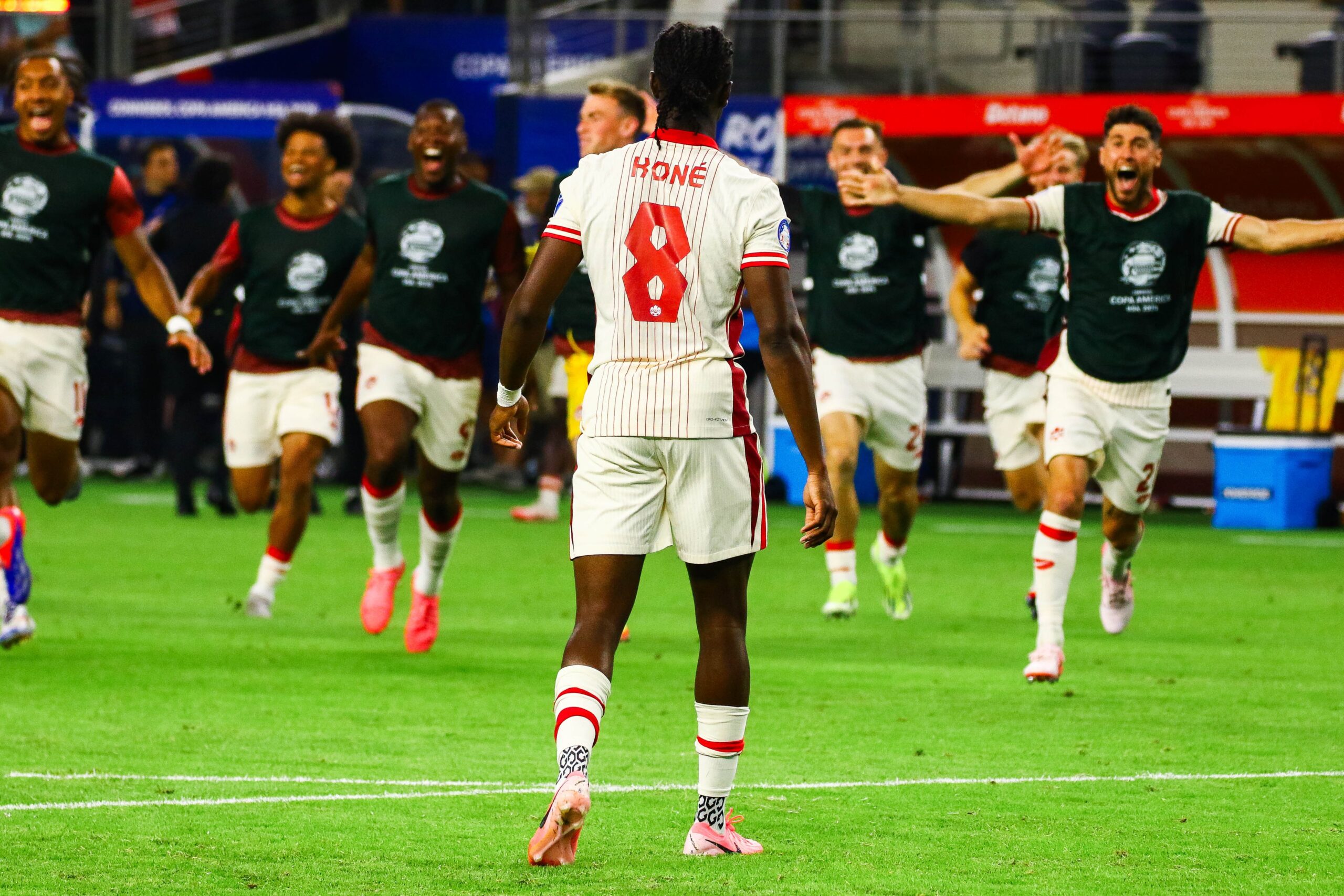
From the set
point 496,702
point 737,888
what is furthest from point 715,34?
point 496,702

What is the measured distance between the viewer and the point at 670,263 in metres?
5.69

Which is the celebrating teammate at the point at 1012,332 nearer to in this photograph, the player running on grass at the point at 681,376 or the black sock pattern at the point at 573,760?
the player running on grass at the point at 681,376

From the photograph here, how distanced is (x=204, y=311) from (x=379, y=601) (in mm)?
7251

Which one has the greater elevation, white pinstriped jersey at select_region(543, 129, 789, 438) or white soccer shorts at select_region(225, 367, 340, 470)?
white pinstriped jersey at select_region(543, 129, 789, 438)

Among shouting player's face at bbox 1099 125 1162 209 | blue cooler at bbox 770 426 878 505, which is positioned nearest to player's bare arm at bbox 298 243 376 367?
shouting player's face at bbox 1099 125 1162 209

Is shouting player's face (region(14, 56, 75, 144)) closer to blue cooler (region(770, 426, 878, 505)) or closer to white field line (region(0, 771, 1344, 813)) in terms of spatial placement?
white field line (region(0, 771, 1344, 813))

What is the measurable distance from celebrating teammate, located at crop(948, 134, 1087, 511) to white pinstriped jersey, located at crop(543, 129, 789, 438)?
289 inches

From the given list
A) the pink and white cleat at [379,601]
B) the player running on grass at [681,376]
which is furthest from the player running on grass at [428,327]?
the player running on grass at [681,376]

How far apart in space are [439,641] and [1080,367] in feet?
10.8

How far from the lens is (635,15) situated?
20688 mm

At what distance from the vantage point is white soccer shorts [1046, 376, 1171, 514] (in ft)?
31.7

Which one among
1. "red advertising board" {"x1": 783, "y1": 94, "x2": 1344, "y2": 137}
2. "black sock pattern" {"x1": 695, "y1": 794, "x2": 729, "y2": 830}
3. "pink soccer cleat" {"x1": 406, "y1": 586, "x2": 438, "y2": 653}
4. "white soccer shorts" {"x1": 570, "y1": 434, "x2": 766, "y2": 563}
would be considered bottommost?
"pink soccer cleat" {"x1": 406, "y1": 586, "x2": 438, "y2": 653}

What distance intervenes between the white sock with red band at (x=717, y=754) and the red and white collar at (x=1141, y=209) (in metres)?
4.59

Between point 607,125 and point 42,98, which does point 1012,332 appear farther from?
point 42,98
